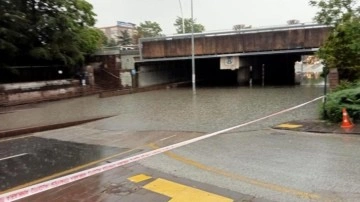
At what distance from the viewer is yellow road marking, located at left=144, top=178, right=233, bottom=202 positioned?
5723 mm

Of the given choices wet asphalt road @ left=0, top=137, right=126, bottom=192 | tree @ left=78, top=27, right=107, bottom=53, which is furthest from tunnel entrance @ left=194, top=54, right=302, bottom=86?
wet asphalt road @ left=0, top=137, right=126, bottom=192

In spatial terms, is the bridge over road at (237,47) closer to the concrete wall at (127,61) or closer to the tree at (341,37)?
the concrete wall at (127,61)

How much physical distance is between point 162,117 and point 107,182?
936 cm

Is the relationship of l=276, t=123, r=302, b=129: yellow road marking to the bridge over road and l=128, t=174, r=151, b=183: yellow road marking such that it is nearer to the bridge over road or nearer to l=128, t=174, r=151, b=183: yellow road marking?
l=128, t=174, r=151, b=183: yellow road marking

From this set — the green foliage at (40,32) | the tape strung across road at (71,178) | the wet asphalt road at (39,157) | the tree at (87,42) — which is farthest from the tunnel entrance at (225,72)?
the tape strung across road at (71,178)

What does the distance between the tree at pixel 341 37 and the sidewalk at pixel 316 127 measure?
13.3ft

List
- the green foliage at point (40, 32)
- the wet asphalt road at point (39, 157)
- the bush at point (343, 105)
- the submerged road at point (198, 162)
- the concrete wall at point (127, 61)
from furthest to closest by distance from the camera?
the concrete wall at point (127, 61) → the green foliage at point (40, 32) → the bush at point (343, 105) → the wet asphalt road at point (39, 157) → the submerged road at point (198, 162)

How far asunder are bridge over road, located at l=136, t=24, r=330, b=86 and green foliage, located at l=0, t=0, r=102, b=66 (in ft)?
23.7

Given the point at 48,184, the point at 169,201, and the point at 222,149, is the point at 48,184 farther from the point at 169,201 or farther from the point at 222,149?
the point at 222,149

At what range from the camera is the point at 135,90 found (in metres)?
33.0

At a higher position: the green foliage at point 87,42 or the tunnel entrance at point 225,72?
the green foliage at point 87,42

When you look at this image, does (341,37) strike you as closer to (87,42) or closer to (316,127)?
(316,127)

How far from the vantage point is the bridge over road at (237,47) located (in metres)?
31.7

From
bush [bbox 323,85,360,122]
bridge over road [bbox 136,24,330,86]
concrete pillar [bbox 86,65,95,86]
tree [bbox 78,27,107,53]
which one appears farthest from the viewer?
tree [bbox 78,27,107,53]
